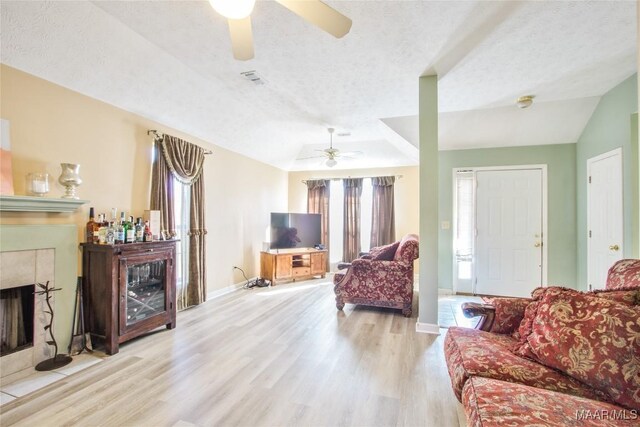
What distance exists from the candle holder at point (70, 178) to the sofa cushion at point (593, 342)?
360 centimetres

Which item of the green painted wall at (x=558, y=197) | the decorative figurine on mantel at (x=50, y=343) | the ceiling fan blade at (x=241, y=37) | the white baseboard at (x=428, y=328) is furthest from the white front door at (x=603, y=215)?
the decorative figurine on mantel at (x=50, y=343)

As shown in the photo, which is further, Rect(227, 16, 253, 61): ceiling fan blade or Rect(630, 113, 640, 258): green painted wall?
Rect(630, 113, 640, 258): green painted wall

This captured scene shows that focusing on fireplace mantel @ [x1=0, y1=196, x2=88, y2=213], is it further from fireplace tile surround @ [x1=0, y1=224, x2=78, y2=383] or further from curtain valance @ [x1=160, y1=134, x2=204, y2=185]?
curtain valance @ [x1=160, y1=134, x2=204, y2=185]

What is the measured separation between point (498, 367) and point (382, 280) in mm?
2234

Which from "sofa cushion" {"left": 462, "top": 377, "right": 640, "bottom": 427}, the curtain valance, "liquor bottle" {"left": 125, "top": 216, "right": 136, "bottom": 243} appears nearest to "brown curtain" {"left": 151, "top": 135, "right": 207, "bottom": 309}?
the curtain valance

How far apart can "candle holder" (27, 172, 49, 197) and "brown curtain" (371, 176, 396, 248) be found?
499 cm

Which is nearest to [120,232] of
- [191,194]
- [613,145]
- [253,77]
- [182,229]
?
[182,229]

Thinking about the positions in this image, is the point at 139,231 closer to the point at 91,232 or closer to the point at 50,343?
the point at 91,232

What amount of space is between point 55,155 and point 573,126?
6082 millimetres

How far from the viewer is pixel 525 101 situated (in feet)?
11.6

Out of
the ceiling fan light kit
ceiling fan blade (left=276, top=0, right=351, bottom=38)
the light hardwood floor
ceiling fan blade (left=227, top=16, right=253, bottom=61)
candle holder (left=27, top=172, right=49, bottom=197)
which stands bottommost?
the light hardwood floor

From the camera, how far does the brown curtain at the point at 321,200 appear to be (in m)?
6.49

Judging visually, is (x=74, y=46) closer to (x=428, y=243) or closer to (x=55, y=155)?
(x=55, y=155)

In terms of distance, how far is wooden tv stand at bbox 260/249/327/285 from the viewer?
5.36 metres
